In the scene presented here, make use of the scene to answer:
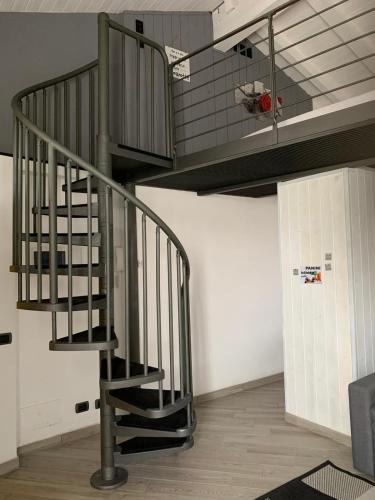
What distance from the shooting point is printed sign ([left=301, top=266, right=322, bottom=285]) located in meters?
3.34

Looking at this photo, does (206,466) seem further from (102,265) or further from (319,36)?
(319,36)

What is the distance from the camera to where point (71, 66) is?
3.62 m

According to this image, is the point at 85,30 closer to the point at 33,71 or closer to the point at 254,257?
the point at 33,71

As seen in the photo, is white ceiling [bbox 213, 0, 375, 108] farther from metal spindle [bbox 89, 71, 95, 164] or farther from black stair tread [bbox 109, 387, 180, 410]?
black stair tread [bbox 109, 387, 180, 410]

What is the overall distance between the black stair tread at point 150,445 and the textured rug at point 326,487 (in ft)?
2.11

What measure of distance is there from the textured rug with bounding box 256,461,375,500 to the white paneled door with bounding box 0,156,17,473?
190 centimetres

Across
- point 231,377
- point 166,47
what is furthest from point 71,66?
point 231,377

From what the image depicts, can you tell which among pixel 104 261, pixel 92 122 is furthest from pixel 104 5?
pixel 104 261

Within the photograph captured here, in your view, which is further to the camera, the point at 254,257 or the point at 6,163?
the point at 254,257

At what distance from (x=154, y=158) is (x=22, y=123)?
109 centimetres

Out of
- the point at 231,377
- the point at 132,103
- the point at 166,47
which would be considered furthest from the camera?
the point at 231,377

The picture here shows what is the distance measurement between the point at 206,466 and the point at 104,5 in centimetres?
430

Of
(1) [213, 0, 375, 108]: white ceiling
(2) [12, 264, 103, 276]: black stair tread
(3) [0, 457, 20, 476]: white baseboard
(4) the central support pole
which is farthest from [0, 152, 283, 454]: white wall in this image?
(1) [213, 0, 375, 108]: white ceiling

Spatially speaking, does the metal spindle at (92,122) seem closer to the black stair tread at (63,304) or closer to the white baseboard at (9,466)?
the black stair tread at (63,304)
